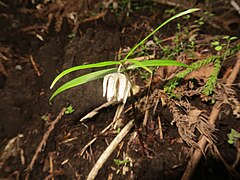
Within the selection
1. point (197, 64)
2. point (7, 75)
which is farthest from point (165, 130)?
point (7, 75)

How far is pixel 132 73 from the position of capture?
→ 163cm

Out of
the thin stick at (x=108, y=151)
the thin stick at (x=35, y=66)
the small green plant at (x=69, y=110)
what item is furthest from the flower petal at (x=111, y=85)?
the thin stick at (x=35, y=66)

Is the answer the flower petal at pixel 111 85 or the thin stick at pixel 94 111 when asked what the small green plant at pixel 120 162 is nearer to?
the thin stick at pixel 94 111

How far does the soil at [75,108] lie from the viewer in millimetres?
1199

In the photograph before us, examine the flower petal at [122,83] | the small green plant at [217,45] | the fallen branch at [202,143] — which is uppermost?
the small green plant at [217,45]

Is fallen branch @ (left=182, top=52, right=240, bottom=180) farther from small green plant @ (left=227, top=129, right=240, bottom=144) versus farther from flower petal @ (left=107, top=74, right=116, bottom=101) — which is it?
flower petal @ (left=107, top=74, right=116, bottom=101)

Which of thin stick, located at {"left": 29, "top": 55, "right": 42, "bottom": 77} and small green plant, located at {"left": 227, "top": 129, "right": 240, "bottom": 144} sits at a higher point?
thin stick, located at {"left": 29, "top": 55, "right": 42, "bottom": 77}

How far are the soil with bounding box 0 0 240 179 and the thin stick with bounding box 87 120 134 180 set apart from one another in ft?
0.10

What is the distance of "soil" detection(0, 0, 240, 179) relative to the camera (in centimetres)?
120

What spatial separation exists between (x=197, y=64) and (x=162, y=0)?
1119mm

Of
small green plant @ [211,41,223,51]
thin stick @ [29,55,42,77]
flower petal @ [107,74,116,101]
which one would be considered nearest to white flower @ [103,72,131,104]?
flower petal @ [107,74,116,101]

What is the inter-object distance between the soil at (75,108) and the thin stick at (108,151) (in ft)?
0.10

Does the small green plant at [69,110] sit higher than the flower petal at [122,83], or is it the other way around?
the flower petal at [122,83]

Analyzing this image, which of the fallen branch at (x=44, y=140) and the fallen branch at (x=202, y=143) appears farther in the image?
the fallen branch at (x=44, y=140)
